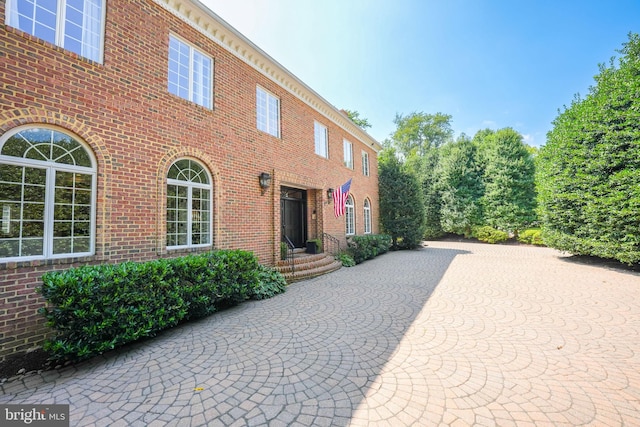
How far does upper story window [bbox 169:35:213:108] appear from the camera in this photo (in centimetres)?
558

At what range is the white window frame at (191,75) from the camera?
219 inches

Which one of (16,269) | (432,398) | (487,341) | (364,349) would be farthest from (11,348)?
(487,341)

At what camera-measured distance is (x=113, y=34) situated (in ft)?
15.0

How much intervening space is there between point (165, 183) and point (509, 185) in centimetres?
2221

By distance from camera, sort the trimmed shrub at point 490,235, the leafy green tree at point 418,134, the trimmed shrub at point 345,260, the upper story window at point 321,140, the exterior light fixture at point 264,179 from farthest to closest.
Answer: the leafy green tree at point 418,134 < the trimmed shrub at point 490,235 < the upper story window at point 321,140 < the trimmed shrub at point 345,260 < the exterior light fixture at point 264,179

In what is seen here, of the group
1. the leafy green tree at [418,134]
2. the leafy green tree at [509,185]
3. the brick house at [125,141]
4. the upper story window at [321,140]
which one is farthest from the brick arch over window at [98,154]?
the leafy green tree at [418,134]

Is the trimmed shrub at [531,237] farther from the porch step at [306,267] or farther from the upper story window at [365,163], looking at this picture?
the porch step at [306,267]

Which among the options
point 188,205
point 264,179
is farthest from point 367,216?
point 188,205

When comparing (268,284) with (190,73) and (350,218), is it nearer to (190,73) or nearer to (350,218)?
(190,73)

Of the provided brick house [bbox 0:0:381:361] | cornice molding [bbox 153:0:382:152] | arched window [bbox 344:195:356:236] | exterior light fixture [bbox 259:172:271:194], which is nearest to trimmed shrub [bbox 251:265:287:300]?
brick house [bbox 0:0:381:361]

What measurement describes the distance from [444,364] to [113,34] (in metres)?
7.67

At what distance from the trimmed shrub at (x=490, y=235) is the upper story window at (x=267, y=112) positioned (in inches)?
714

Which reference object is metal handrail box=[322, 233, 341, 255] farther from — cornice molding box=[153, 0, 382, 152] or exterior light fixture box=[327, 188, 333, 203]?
cornice molding box=[153, 0, 382, 152]

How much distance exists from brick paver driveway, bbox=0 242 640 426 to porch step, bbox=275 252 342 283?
6.80 feet
